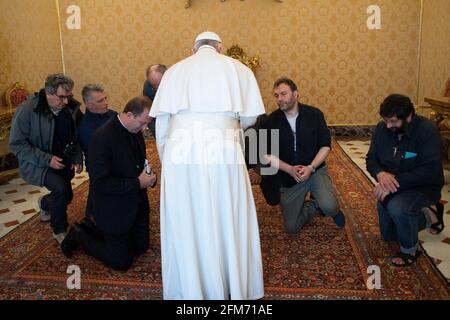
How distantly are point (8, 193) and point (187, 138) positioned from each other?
4198mm

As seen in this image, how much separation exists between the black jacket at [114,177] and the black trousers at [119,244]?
4.2 inches

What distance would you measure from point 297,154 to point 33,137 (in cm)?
256

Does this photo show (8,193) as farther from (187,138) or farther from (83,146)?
(187,138)

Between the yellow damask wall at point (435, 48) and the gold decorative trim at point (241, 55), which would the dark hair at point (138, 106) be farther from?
the gold decorative trim at point (241, 55)

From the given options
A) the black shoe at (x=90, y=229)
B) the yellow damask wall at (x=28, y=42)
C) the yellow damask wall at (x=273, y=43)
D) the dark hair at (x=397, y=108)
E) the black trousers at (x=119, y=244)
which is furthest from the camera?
the yellow damask wall at (x=273, y=43)

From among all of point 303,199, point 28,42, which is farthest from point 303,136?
point 28,42

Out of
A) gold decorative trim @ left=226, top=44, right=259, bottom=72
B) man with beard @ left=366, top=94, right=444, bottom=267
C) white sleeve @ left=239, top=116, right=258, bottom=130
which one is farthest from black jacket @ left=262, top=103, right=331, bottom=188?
gold decorative trim @ left=226, top=44, right=259, bottom=72

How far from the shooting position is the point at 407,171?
3463 millimetres

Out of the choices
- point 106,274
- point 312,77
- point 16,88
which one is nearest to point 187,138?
point 106,274

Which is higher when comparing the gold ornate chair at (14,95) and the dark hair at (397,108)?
the dark hair at (397,108)

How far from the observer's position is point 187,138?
2768 mm

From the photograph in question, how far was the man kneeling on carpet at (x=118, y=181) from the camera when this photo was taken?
10.9 ft

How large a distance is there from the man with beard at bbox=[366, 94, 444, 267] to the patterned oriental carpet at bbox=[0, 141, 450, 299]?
0.93 feet

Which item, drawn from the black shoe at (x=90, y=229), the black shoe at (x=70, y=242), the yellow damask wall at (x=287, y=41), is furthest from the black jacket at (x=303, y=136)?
the yellow damask wall at (x=287, y=41)
